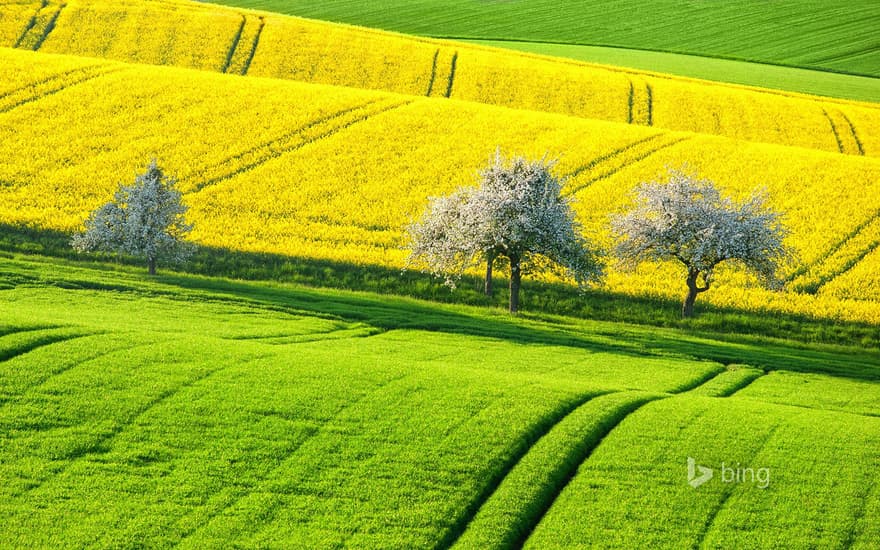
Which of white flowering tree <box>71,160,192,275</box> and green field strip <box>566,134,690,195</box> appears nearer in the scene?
white flowering tree <box>71,160,192,275</box>

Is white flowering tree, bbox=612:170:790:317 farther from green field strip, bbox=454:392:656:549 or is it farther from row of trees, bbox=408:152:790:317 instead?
green field strip, bbox=454:392:656:549

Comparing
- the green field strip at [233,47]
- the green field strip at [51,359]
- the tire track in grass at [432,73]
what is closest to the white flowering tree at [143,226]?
the green field strip at [51,359]

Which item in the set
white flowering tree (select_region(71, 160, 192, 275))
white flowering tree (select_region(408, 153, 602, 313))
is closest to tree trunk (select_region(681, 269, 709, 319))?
white flowering tree (select_region(408, 153, 602, 313))

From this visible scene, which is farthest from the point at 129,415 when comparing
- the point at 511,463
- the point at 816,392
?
the point at 816,392

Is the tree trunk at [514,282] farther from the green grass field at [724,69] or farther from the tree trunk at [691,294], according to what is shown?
the green grass field at [724,69]

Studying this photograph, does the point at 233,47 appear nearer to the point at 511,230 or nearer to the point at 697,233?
the point at 511,230
